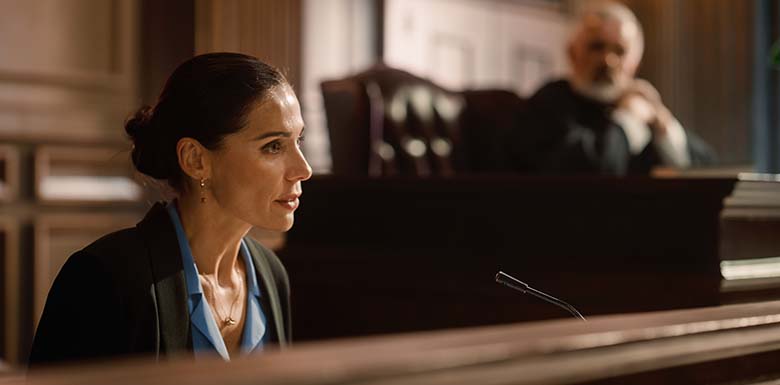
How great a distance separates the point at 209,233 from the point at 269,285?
14cm

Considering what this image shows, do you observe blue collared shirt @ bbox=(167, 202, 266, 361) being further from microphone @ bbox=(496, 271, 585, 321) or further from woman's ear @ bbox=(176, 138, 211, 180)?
microphone @ bbox=(496, 271, 585, 321)

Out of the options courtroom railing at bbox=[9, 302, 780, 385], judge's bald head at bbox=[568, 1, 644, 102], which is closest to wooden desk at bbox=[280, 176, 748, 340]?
courtroom railing at bbox=[9, 302, 780, 385]

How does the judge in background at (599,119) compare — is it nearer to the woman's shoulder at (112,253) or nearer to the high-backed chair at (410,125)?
the high-backed chair at (410,125)

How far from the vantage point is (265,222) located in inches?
60.0

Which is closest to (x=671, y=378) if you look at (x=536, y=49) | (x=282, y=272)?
(x=282, y=272)

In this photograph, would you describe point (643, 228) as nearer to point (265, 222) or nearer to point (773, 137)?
point (265, 222)

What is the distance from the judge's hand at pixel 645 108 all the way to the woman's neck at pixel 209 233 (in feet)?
8.81

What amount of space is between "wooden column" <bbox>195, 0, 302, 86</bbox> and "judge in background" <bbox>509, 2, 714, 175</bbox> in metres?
1.00

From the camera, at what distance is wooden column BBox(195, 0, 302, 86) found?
13.8ft

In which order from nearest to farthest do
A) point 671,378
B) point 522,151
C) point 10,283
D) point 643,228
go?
1. point 671,378
2. point 643,228
3. point 10,283
4. point 522,151

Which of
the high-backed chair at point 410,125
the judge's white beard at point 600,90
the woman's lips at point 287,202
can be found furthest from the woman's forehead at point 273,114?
the judge's white beard at point 600,90

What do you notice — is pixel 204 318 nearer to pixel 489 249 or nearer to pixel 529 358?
pixel 529 358

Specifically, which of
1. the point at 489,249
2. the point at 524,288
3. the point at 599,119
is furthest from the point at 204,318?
the point at 599,119

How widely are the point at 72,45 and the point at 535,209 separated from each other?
2.01 meters
